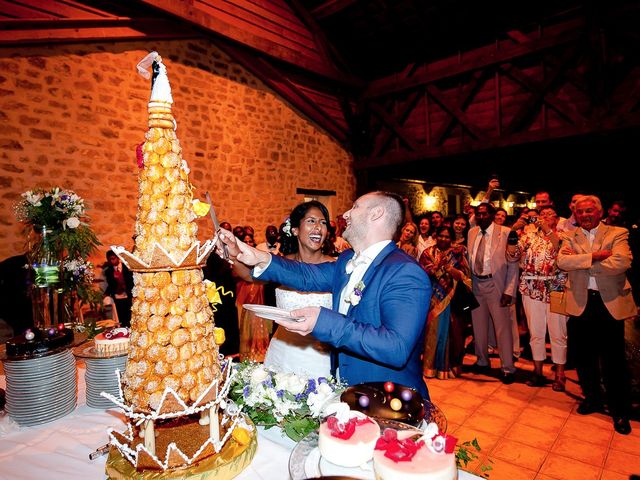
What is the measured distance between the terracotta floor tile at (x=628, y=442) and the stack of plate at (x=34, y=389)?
4.62 meters

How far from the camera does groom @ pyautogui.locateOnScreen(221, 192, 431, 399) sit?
1.60 meters

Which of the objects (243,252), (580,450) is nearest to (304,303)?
(243,252)

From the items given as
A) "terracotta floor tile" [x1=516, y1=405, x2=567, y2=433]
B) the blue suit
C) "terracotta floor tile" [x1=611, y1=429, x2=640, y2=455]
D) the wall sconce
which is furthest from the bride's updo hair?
the wall sconce

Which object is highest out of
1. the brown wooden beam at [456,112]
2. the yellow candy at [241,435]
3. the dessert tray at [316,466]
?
the brown wooden beam at [456,112]

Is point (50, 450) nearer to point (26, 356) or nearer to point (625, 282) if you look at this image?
point (26, 356)

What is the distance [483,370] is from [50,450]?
5480mm

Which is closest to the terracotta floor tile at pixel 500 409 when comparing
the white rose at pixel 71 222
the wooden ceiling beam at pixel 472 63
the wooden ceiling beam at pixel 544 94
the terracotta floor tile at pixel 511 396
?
the terracotta floor tile at pixel 511 396

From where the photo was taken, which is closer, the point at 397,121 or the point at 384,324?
the point at 384,324

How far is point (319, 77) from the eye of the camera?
A: 10078mm

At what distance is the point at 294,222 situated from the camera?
3.63 meters

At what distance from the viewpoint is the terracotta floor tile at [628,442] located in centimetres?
350

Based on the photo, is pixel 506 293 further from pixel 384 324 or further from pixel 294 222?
pixel 384 324

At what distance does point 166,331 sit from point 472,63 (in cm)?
928

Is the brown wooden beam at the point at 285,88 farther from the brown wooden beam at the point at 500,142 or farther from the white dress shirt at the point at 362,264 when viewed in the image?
the white dress shirt at the point at 362,264
